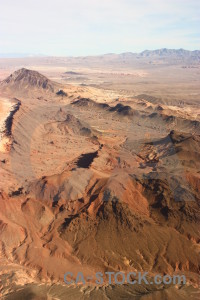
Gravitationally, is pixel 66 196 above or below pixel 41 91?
Answer: below

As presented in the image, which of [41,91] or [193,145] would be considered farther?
[41,91]

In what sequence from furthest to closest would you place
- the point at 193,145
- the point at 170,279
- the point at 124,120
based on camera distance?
the point at 124,120, the point at 193,145, the point at 170,279

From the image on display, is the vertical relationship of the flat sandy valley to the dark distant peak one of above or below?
below

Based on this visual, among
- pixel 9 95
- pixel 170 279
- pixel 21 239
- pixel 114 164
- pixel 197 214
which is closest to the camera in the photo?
pixel 170 279

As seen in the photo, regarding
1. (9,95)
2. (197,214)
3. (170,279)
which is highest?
(9,95)

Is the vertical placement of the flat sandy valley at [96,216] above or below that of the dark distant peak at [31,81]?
below

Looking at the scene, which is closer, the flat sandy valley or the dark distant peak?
the flat sandy valley

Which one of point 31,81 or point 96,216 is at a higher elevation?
point 31,81

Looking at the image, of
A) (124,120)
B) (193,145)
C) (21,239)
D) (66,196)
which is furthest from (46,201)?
(124,120)

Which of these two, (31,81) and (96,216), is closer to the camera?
(96,216)

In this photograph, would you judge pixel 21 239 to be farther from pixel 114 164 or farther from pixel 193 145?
pixel 193 145

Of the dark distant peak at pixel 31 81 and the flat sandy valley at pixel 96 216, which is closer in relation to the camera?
the flat sandy valley at pixel 96 216
